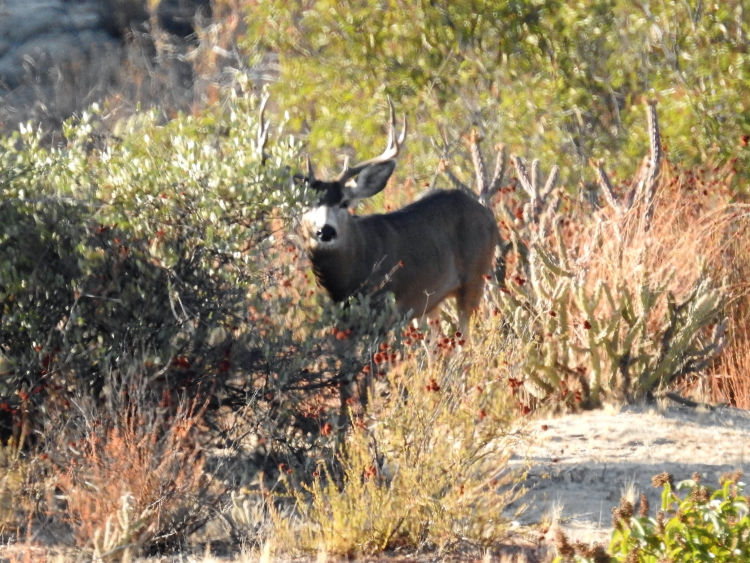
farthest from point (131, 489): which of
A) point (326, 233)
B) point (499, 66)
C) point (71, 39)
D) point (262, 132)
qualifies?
point (71, 39)

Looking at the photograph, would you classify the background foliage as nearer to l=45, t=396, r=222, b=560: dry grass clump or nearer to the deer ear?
the deer ear

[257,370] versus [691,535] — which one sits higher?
[257,370]

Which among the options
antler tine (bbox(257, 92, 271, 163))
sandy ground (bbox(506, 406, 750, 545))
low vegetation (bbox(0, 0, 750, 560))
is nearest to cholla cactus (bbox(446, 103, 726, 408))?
low vegetation (bbox(0, 0, 750, 560))

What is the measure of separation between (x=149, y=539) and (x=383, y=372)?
1.66 metres

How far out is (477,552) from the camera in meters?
5.88

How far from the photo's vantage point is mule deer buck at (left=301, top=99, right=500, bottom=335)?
8445mm

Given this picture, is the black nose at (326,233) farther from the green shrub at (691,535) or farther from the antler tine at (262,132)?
the green shrub at (691,535)

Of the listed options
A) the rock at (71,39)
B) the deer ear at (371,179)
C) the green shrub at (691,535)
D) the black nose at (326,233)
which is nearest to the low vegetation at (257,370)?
the green shrub at (691,535)

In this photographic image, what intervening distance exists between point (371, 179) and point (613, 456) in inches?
97.5

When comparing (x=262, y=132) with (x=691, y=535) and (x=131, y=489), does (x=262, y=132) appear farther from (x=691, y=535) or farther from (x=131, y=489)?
(x=691, y=535)

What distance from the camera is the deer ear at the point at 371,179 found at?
8.70 metres

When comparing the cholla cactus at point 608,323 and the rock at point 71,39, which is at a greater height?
the rock at point 71,39

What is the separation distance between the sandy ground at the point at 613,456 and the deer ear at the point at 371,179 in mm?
1883

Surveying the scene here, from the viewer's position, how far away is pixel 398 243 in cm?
917
